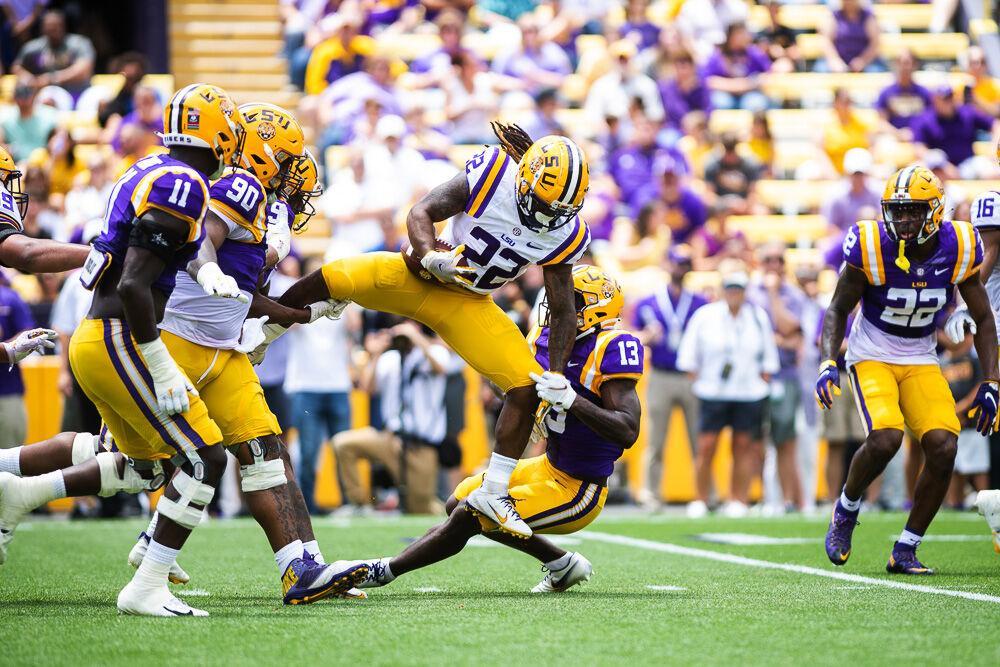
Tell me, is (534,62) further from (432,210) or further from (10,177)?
(10,177)

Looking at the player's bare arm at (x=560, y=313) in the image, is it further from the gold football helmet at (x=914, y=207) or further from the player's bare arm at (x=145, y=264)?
the player's bare arm at (x=145, y=264)

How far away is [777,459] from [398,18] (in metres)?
6.94

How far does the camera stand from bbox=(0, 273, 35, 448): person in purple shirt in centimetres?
1041

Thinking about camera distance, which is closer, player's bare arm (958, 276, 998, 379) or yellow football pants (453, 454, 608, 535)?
yellow football pants (453, 454, 608, 535)

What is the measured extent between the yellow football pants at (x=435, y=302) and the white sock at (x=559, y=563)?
771mm

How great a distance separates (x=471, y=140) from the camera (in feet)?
48.7

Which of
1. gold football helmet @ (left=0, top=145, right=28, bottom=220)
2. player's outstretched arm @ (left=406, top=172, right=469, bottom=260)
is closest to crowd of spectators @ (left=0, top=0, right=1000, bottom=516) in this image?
gold football helmet @ (left=0, top=145, right=28, bottom=220)

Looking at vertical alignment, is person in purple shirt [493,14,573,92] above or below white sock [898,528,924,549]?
above

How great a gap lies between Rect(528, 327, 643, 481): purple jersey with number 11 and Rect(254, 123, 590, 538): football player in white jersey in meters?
0.16

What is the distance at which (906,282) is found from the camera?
7.04m

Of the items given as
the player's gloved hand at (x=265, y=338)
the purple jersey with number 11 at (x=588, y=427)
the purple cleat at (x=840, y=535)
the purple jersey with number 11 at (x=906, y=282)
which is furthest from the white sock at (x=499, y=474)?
the purple jersey with number 11 at (x=906, y=282)

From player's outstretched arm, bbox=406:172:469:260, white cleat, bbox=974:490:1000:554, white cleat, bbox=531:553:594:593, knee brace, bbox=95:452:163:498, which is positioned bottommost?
white cleat, bbox=531:553:594:593

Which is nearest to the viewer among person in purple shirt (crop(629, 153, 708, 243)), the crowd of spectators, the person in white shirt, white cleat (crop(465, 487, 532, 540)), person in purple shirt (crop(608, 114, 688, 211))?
white cleat (crop(465, 487, 532, 540))

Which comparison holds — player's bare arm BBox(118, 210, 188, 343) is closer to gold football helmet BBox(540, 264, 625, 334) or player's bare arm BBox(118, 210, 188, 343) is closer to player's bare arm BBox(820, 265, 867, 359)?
gold football helmet BBox(540, 264, 625, 334)
